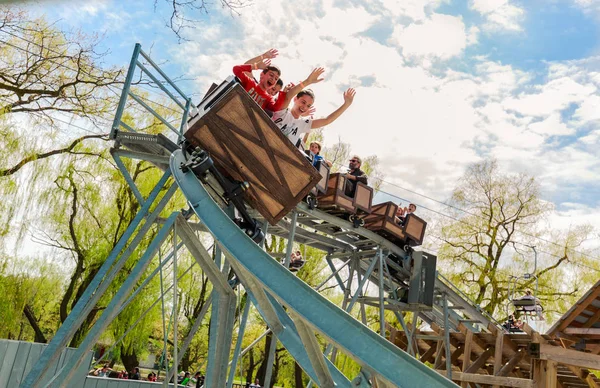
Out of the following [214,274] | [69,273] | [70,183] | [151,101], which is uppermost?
[151,101]

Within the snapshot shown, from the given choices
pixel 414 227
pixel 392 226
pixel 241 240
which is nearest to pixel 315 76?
pixel 241 240

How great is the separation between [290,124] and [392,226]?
4.05 meters

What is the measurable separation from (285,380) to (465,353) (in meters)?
20.8

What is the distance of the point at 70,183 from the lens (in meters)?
17.0

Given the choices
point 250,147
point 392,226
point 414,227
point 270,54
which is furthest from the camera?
point 414,227

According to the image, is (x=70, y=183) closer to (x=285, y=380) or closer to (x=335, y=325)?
(x=335, y=325)

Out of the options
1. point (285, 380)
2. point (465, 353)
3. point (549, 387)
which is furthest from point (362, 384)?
point (285, 380)

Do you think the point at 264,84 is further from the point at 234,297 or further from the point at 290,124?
the point at 234,297

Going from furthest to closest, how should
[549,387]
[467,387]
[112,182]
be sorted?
1. [112,182]
2. [467,387]
3. [549,387]

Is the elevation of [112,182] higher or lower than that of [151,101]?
lower

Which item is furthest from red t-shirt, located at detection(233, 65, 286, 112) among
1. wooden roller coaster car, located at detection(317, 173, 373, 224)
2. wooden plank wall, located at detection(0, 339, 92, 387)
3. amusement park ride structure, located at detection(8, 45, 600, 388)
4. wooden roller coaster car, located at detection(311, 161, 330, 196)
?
wooden plank wall, located at detection(0, 339, 92, 387)

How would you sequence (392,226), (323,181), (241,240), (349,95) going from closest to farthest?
(241,240)
(349,95)
(323,181)
(392,226)

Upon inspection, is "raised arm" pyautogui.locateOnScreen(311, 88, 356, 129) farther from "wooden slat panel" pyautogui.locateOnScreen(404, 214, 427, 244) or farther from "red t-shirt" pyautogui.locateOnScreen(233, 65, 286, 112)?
"wooden slat panel" pyautogui.locateOnScreen(404, 214, 427, 244)

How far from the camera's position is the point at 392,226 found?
950cm
